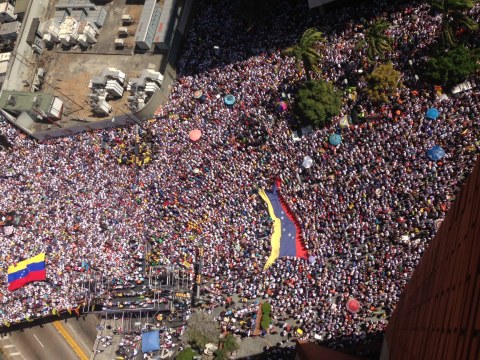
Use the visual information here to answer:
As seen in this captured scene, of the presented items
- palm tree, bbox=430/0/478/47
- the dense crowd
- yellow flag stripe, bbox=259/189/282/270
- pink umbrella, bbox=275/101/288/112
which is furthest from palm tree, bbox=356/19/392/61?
yellow flag stripe, bbox=259/189/282/270

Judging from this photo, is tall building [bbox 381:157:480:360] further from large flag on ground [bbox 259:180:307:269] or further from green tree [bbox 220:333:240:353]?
green tree [bbox 220:333:240:353]

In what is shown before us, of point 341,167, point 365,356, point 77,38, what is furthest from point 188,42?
point 365,356

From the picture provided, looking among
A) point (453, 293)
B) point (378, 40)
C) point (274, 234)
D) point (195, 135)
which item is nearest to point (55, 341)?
point (195, 135)

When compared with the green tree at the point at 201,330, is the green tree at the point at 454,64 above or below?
above

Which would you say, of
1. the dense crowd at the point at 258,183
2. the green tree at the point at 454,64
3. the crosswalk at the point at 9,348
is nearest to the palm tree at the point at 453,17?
the green tree at the point at 454,64

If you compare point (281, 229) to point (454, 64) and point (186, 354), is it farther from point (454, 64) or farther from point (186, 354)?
point (454, 64)

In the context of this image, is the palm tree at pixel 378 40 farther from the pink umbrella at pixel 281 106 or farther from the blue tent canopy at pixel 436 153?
the blue tent canopy at pixel 436 153
